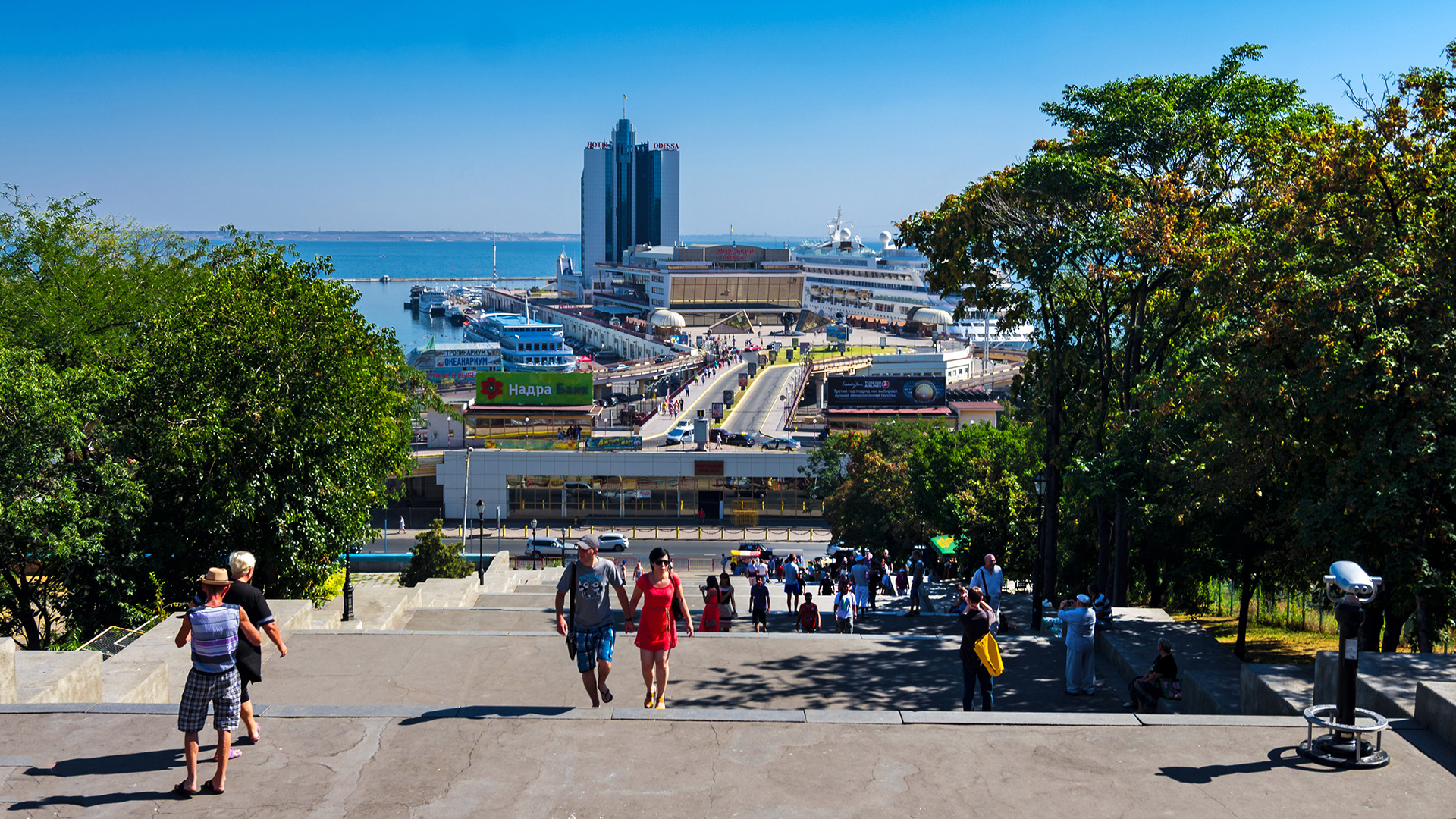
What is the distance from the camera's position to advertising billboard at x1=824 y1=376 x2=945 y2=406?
6494cm

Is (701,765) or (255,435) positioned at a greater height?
(255,435)

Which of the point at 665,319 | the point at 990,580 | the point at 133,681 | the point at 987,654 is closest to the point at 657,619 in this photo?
the point at 987,654

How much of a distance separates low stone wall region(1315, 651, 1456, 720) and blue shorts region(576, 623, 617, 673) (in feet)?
15.9

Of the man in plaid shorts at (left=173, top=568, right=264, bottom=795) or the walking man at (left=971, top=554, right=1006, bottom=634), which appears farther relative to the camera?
the walking man at (left=971, top=554, right=1006, bottom=634)

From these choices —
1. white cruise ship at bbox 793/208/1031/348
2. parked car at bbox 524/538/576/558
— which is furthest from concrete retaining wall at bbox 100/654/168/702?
white cruise ship at bbox 793/208/1031/348

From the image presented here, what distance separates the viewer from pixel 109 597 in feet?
47.9

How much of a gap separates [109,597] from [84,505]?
6.06 ft

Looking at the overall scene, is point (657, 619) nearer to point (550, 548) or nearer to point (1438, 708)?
point (1438, 708)

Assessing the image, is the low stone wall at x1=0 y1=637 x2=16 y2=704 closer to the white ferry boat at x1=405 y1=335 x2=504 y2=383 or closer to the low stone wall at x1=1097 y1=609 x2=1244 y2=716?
the low stone wall at x1=1097 y1=609 x2=1244 y2=716

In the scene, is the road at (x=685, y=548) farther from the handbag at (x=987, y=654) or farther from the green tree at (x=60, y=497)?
the handbag at (x=987, y=654)

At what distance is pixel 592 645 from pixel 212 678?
8.23ft

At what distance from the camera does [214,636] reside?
5895 millimetres

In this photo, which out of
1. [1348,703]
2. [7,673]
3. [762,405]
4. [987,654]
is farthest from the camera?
[762,405]

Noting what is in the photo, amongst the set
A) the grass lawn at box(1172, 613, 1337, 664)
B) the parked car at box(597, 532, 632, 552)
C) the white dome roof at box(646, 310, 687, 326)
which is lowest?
the parked car at box(597, 532, 632, 552)
